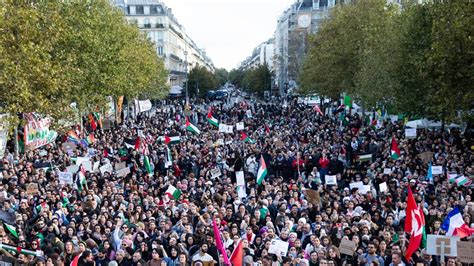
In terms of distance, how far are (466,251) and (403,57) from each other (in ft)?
64.3

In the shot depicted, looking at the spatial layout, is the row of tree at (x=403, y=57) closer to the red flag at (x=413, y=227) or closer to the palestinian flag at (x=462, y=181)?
the palestinian flag at (x=462, y=181)

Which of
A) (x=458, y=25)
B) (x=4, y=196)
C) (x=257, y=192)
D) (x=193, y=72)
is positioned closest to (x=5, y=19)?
(x=4, y=196)

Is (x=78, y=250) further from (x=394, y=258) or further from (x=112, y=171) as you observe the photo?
(x=112, y=171)

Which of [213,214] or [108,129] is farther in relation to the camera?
[108,129]

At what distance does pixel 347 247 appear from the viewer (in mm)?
12094

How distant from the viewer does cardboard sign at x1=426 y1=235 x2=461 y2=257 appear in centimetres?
1106

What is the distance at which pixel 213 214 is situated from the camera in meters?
14.5

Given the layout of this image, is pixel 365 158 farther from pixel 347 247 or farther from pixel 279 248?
pixel 279 248

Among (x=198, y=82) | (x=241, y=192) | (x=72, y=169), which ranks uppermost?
(x=198, y=82)

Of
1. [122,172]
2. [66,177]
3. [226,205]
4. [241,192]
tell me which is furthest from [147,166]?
[226,205]

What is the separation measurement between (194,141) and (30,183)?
39.4 ft

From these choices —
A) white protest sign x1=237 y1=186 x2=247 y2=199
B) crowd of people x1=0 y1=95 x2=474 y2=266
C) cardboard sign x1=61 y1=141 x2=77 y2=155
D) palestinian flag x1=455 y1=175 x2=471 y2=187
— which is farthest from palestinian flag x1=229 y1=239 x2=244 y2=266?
cardboard sign x1=61 y1=141 x2=77 y2=155

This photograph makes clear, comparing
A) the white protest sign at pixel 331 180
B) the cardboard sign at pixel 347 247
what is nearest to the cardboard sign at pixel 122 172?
the white protest sign at pixel 331 180

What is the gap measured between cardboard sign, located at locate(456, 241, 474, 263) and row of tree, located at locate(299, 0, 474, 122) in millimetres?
12031
